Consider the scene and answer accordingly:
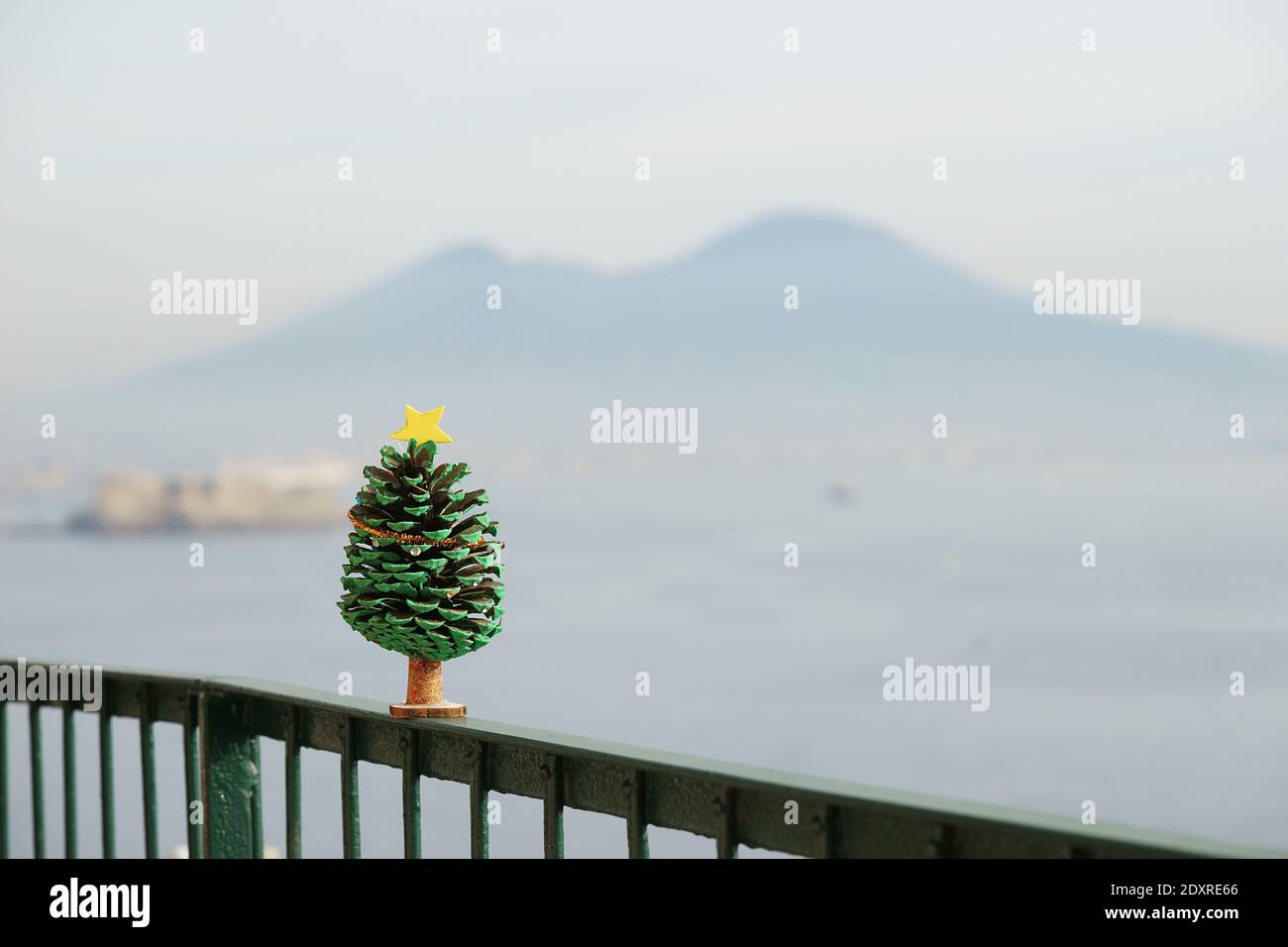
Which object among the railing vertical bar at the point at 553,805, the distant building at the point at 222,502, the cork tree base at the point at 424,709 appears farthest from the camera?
the distant building at the point at 222,502

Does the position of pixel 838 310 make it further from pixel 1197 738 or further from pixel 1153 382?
pixel 1197 738

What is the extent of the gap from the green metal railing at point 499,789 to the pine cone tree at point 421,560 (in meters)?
0.12

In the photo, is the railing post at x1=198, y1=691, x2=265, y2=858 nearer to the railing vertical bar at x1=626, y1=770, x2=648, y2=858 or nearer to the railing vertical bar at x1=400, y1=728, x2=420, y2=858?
the railing vertical bar at x1=400, y1=728, x2=420, y2=858

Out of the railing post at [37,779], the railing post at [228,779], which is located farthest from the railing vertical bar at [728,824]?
the railing post at [37,779]

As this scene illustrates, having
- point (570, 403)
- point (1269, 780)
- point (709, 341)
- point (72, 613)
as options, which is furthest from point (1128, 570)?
point (72, 613)

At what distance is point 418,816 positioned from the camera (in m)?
2.05

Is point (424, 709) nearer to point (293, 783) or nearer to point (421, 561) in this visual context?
point (421, 561)

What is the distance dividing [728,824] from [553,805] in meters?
0.30

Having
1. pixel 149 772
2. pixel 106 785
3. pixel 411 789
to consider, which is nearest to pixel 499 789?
pixel 411 789

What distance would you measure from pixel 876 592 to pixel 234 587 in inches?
1051

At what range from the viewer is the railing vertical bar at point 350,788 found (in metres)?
2.17

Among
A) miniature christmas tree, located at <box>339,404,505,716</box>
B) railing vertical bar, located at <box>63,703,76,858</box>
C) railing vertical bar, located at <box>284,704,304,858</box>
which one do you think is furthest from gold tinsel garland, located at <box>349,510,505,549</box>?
railing vertical bar, located at <box>63,703,76,858</box>

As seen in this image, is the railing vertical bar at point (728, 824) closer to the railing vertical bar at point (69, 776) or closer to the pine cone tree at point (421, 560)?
the pine cone tree at point (421, 560)

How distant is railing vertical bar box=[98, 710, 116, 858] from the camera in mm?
2547
